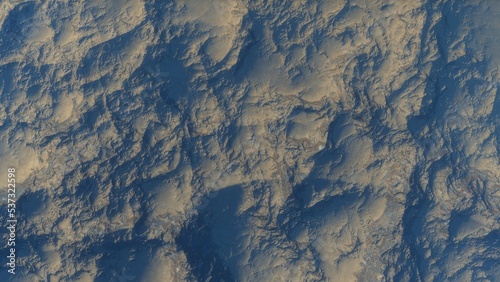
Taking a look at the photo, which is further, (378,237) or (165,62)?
(165,62)

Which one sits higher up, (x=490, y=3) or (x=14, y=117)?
(x=14, y=117)

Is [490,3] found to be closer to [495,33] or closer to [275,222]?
[495,33]

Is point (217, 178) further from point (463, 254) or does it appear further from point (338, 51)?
point (463, 254)

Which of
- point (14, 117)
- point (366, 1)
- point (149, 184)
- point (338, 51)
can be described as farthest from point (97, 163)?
point (366, 1)

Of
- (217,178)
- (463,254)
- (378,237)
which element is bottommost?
(463,254)

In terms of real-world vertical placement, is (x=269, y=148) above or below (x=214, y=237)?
above

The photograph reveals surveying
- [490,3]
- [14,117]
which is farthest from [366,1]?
[14,117]
